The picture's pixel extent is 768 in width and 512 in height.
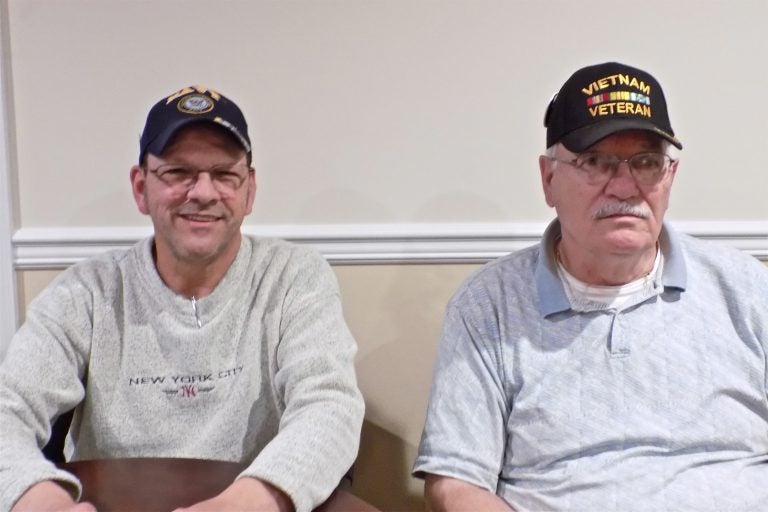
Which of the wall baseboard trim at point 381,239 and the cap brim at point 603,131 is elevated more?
the cap brim at point 603,131

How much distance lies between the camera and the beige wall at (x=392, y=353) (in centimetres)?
208

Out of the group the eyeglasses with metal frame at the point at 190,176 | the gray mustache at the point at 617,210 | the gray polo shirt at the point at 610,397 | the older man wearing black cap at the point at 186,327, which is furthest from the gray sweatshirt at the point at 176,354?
the gray mustache at the point at 617,210

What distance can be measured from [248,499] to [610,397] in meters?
0.71

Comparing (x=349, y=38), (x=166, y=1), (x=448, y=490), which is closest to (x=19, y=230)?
(x=166, y=1)

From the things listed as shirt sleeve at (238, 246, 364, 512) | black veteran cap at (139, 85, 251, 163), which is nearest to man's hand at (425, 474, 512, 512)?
shirt sleeve at (238, 246, 364, 512)

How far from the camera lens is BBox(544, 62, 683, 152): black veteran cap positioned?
1.41m

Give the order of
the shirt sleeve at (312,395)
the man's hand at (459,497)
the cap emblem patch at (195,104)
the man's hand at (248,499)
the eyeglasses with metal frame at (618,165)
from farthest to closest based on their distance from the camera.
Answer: the cap emblem patch at (195,104) < the eyeglasses with metal frame at (618,165) < the man's hand at (459,497) < the shirt sleeve at (312,395) < the man's hand at (248,499)

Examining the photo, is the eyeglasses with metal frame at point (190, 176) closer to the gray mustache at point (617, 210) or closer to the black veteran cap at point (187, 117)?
the black veteran cap at point (187, 117)

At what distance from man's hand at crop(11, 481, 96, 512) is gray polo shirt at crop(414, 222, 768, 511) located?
0.63 m

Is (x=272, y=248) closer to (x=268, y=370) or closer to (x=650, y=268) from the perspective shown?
(x=268, y=370)

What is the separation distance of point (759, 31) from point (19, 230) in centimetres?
213

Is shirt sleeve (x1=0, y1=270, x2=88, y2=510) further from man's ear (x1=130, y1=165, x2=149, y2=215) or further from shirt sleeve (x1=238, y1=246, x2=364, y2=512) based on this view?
shirt sleeve (x1=238, y1=246, x2=364, y2=512)

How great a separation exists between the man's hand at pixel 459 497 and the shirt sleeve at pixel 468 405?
0.02 meters

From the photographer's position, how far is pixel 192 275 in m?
1.62
